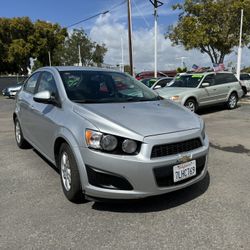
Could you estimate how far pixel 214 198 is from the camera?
13.2ft

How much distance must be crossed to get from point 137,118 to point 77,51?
51.4 m

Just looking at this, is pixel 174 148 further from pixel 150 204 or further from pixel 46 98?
pixel 46 98

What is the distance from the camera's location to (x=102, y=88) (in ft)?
15.3

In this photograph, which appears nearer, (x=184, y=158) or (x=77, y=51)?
(x=184, y=158)

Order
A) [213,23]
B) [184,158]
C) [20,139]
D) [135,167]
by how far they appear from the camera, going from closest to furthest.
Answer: [135,167] → [184,158] → [20,139] → [213,23]

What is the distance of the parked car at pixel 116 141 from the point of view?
133 inches

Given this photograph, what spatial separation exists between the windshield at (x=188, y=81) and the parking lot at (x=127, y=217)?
7.60 metres

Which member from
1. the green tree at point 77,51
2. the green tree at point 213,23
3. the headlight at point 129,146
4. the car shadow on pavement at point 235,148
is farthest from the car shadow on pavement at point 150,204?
the green tree at point 77,51


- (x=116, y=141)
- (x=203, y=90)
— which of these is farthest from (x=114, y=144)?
(x=203, y=90)

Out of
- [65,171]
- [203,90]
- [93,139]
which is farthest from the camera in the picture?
[203,90]

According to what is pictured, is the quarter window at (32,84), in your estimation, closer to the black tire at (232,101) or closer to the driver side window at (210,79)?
the driver side window at (210,79)

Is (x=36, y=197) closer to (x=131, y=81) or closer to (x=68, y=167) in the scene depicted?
(x=68, y=167)

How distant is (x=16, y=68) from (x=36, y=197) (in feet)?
146

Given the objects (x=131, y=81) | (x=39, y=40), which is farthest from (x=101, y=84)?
(x=39, y=40)
